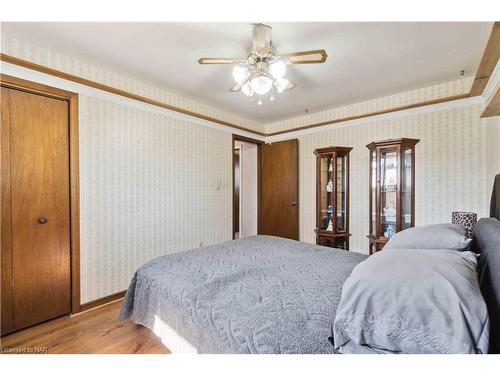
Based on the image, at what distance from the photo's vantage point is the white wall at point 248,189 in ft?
15.2

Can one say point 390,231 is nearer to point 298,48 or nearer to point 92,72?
point 298,48

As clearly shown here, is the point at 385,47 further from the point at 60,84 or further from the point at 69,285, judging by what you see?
the point at 69,285

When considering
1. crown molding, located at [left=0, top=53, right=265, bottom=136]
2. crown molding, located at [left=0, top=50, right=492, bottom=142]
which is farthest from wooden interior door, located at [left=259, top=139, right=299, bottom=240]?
crown molding, located at [left=0, top=53, right=265, bottom=136]

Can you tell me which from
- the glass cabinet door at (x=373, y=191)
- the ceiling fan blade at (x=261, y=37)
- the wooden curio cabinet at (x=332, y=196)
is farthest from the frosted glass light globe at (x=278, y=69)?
the glass cabinet door at (x=373, y=191)

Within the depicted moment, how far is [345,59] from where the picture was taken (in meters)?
2.11

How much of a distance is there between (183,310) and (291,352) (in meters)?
0.62

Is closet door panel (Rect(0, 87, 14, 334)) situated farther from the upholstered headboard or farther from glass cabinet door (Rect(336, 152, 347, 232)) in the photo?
glass cabinet door (Rect(336, 152, 347, 232))

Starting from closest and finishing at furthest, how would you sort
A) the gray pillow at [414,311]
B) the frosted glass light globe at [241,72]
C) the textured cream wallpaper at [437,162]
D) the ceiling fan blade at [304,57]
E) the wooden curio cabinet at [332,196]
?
the gray pillow at [414,311], the ceiling fan blade at [304,57], the frosted glass light globe at [241,72], the textured cream wallpaper at [437,162], the wooden curio cabinet at [332,196]

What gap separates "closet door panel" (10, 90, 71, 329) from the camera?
189 centimetres

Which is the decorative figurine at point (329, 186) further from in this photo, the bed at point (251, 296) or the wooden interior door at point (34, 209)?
the wooden interior door at point (34, 209)

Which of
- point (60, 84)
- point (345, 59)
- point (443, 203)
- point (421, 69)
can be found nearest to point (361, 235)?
point (443, 203)

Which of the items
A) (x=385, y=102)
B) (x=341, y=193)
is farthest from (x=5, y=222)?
(x=385, y=102)

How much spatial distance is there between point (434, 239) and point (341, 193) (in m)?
2.15

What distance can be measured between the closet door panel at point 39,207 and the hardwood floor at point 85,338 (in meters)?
0.13
